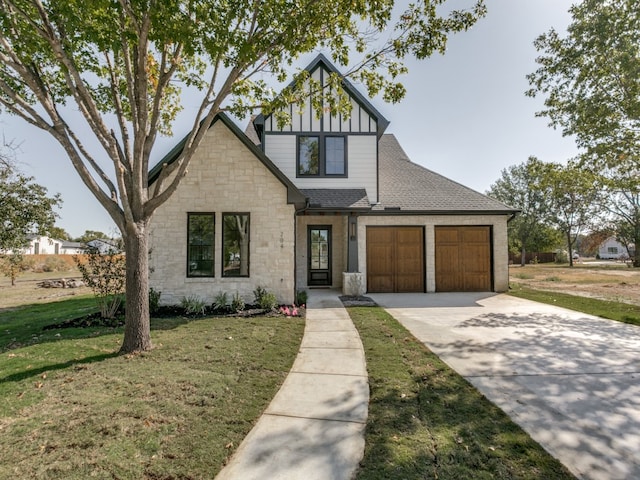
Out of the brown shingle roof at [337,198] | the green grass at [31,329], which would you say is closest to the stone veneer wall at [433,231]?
the brown shingle roof at [337,198]

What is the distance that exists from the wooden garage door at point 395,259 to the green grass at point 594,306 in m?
3.85

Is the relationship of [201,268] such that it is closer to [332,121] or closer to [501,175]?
[332,121]

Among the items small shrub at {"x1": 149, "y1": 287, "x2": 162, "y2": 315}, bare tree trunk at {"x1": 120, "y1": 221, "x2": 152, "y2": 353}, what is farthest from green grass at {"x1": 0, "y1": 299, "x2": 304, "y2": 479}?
small shrub at {"x1": 149, "y1": 287, "x2": 162, "y2": 315}

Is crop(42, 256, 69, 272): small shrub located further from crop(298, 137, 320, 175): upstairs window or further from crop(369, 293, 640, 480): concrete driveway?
crop(369, 293, 640, 480): concrete driveway

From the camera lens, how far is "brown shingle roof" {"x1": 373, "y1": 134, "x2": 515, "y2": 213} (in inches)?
491

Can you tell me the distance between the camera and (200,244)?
9.55 m

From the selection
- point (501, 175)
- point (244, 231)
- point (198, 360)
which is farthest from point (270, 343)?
point (501, 175)

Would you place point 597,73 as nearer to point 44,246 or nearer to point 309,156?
point 309,156

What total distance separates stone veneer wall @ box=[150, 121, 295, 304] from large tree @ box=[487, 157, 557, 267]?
41.3 meters

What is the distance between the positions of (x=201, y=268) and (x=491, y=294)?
10.6 meters

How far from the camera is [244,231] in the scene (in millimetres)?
9594

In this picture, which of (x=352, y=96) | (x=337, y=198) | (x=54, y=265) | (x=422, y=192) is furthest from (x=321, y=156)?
(x=54, y=265)

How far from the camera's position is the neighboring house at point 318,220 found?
9461 mm

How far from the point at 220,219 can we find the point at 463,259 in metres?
9.54
